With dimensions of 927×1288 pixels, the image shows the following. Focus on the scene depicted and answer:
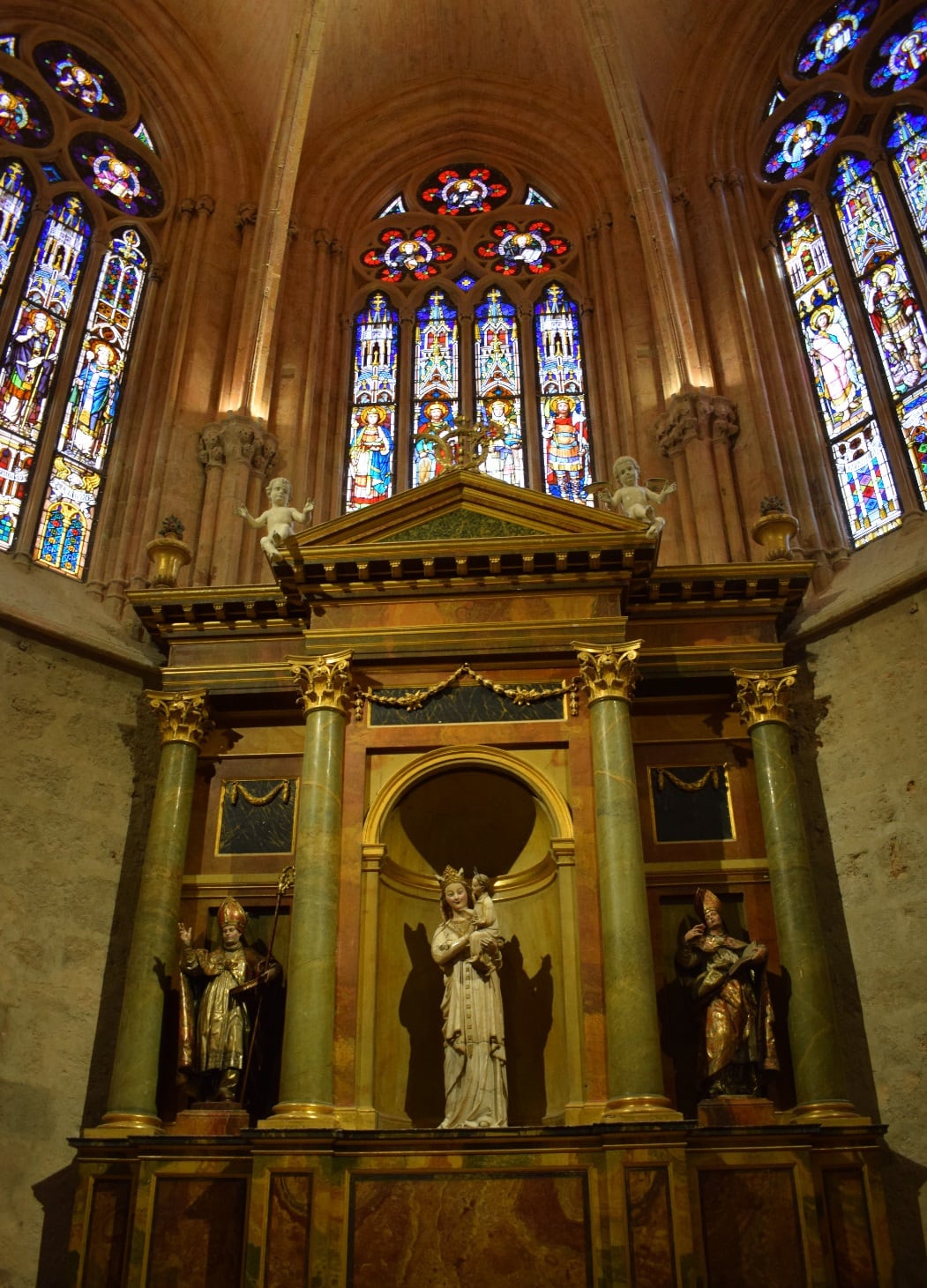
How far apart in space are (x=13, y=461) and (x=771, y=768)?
9.21 m

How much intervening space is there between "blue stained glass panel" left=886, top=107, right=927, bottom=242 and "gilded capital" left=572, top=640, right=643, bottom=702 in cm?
699

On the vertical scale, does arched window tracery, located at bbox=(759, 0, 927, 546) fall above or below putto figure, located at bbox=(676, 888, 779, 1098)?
above

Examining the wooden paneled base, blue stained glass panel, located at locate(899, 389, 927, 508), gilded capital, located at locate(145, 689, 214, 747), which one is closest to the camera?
the wooden paneled base

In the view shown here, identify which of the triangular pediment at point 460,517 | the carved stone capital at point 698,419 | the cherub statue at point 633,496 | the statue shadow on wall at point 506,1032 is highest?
the carved stone capital at point 698,419

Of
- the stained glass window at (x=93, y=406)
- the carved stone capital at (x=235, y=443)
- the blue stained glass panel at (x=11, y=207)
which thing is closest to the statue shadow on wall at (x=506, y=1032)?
the stained glass window at (x=93, y=406)

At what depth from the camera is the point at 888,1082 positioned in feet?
35.3

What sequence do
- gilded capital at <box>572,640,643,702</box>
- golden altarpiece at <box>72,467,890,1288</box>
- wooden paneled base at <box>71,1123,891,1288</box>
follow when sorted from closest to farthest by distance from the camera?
wooden paneled base at <box>71,1123,891,1288</box>
golden altarpiece at <box>72,467,890,1288</box>
gilded capital at <box>572,640,643,702</box>

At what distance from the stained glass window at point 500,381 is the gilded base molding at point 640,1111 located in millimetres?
8258

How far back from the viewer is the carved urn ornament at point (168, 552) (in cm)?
1280

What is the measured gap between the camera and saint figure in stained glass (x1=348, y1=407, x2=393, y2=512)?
16141 millimetres

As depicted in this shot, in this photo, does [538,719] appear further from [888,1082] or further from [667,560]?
[888,1082]

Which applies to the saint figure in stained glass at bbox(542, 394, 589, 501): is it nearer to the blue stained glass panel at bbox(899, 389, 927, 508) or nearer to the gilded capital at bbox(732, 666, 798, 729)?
the blue stained glass panel at bbox(899, 389, 927, 508)

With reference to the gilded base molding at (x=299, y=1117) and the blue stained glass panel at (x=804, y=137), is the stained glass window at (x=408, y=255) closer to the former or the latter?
the blue stained glass panel at (x=804, y=137)

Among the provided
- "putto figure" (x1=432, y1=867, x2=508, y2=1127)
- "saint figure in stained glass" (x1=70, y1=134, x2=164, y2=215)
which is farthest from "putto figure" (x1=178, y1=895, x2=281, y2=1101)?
"saint figure in stained glass" (x1=70, y1=134, x2=164, y2=215)
